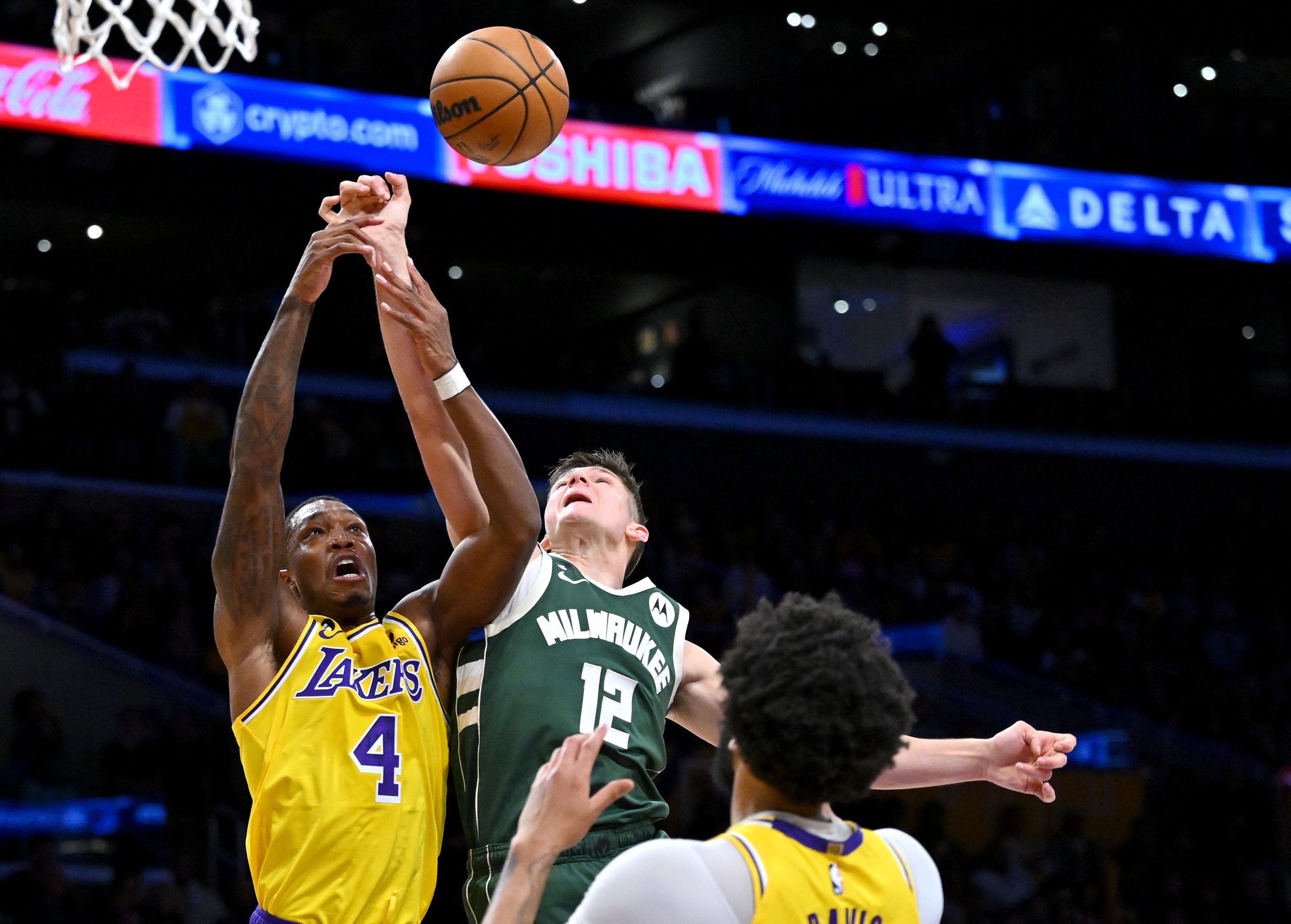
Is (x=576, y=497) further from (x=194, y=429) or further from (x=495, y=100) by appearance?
(x=194, y=429)

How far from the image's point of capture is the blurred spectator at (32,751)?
9.85 metres

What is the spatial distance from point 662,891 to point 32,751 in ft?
28.8

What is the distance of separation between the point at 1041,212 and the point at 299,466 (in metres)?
9.64

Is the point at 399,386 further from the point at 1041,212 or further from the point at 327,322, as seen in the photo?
the point at 327,322

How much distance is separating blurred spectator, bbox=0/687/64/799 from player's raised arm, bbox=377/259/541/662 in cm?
699

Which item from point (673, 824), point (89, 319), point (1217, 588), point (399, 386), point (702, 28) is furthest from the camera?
point (702, 28)

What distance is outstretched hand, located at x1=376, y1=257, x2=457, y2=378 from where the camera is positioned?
3.79 metres

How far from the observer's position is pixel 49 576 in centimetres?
1200

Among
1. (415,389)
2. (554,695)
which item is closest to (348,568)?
(415,389)

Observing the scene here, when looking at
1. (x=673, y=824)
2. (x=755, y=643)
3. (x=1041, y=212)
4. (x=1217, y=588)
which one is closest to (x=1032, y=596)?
(x=1217, y=588)

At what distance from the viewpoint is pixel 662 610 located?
411 centimetres

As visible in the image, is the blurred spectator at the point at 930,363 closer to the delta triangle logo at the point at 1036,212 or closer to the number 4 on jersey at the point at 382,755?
the delta triangle logo at the point at 1036,212

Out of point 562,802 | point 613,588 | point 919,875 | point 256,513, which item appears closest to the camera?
point 562,802

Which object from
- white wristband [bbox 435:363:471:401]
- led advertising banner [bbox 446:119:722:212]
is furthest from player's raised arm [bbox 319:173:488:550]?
led advertising banner [bbox 446:119:722:212]
